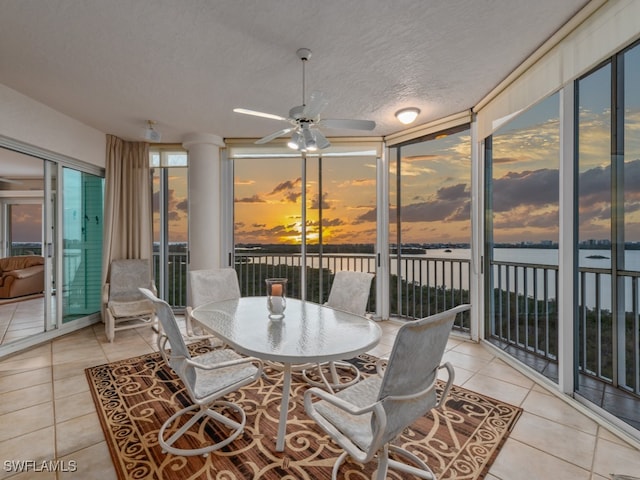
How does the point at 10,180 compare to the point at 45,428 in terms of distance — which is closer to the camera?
the point at 45,428

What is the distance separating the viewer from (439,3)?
6.35 ft

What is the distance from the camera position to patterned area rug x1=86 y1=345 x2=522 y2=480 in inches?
65.2

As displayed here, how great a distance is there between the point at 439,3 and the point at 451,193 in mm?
3325

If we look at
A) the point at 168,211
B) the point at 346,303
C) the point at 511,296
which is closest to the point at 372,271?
the point at 511,296

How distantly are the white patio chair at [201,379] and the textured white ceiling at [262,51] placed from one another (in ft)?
6.21

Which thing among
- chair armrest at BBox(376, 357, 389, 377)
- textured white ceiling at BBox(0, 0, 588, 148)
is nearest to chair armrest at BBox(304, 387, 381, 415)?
chair armrest at BBox(376, 357, 389, 377)

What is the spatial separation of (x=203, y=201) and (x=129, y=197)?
113cm

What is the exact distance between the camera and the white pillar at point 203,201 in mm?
4523

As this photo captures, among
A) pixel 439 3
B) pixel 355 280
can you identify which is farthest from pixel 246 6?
pixel 355 280

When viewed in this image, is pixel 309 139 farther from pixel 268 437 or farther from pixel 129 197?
pixel 129 197

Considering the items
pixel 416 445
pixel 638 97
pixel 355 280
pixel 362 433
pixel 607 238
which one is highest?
pixel 638 97

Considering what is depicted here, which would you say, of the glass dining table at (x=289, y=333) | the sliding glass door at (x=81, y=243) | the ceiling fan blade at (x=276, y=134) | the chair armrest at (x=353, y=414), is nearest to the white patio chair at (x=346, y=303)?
the glass dining table at (x=289, y=333)

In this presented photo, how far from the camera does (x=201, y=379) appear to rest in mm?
1885

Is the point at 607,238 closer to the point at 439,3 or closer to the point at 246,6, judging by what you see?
the point at 439,3
